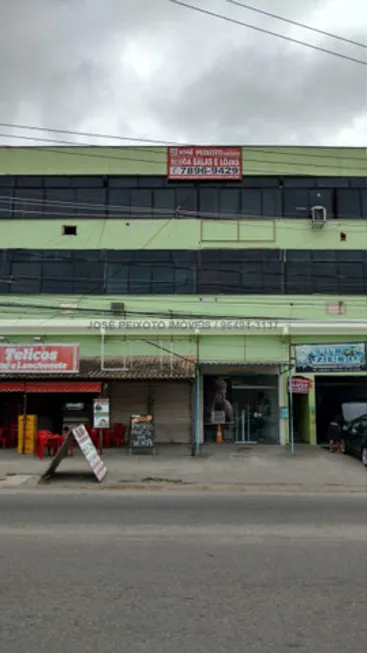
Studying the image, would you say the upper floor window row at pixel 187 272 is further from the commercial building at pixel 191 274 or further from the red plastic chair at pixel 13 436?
the red plastic chair at pixel 13 436

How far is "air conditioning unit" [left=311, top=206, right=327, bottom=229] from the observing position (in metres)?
25.6

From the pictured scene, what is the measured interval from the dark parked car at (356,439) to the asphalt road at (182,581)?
326 inches

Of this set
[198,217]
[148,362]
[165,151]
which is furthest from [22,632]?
[165,151]

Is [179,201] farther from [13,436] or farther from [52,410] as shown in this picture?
[13,436]

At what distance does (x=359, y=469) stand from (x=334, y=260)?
12.0 meters

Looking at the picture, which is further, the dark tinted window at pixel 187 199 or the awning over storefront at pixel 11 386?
the dark tinted window at pixel 187 199

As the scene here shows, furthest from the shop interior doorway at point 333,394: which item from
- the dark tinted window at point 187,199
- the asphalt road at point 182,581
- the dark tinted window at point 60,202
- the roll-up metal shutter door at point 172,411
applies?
the asphalt road at point 182,581

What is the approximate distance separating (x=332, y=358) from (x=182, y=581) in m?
16.0

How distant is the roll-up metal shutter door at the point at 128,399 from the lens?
77.2 feet

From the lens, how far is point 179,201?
2644 centimetres

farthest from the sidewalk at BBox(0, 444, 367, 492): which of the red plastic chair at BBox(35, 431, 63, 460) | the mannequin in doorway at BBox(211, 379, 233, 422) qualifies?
the mannequin in doorway at BBox(211, 379, 233, 422)

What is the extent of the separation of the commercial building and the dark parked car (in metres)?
3.18

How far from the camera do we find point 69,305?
82.5 ft

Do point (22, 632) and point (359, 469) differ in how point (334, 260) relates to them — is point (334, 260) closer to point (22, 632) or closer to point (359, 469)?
point (359, 469)
